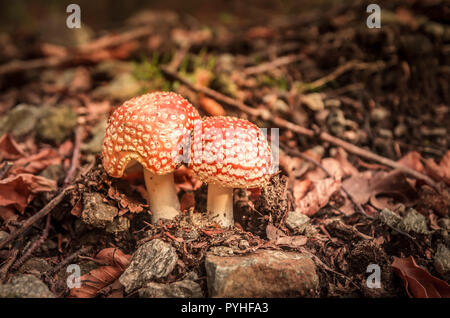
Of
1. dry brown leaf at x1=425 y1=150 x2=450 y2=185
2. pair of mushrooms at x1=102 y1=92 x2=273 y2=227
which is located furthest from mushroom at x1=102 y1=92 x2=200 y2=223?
dry brown leaf at x1=425 y1=150 x2=450 y2=185

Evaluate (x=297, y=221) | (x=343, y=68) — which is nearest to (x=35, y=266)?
(x=297, y=221)

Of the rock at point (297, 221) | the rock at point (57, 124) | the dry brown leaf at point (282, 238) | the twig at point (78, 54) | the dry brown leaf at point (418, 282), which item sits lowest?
the dry brown leaf at point (418, 282)

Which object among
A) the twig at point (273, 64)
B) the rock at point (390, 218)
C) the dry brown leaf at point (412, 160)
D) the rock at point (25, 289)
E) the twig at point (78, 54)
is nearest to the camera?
the rock at point (25, 289)

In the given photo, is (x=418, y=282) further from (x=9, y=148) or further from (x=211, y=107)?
(x=9, y=148)

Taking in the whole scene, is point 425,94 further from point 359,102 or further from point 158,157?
point 158,157

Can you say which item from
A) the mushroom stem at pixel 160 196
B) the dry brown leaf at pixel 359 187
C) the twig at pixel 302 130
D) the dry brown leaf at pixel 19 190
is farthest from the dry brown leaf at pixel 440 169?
the dry brown leaf at pixel 19 190

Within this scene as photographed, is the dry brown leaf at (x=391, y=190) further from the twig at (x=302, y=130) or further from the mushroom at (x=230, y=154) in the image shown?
the mushroom at (x=230, y=154)

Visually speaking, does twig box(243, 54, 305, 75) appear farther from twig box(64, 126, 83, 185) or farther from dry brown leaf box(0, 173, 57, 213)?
dry brown leaf box(0, 173, 57, 213)
